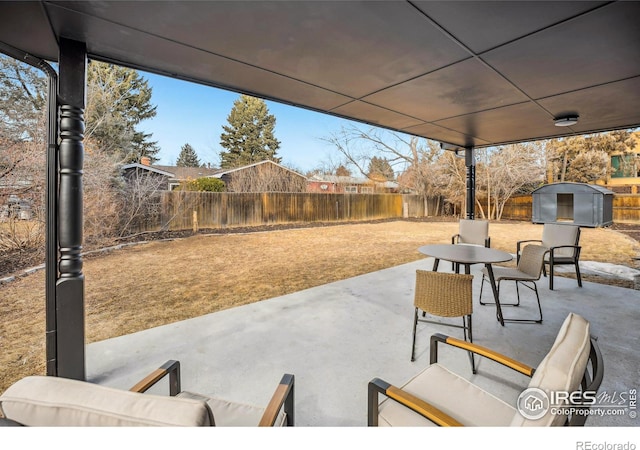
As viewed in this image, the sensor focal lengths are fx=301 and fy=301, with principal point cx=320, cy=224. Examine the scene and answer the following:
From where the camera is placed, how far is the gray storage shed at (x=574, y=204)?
10.4m

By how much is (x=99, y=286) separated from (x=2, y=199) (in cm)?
179

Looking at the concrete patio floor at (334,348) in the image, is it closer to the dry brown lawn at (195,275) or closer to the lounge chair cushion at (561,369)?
the dry brown lawn at (195,275)

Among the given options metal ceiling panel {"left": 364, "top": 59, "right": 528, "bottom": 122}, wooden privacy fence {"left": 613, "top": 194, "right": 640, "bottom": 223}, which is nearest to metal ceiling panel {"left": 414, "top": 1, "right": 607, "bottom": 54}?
metal ceiling panel {"left": 364, "top": 59, "right": 528, "bottom": 122}

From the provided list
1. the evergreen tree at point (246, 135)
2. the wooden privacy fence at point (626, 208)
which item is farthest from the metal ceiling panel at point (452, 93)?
the evergreen tree at point (246, 135)

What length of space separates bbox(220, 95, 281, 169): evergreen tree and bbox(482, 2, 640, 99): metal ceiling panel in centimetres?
2063

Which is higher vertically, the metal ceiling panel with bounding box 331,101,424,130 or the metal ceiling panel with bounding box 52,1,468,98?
the metal ceiling panel with bounding box 331,101,424,130

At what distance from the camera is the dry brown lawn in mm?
3078

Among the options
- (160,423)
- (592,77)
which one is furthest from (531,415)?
(592,77)

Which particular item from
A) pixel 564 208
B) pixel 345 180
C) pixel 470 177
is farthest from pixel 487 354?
pixel 345 180

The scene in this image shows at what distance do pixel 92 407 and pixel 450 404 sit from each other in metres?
1.27

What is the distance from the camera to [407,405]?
1.11m

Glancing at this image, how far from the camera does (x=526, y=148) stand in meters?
14.0

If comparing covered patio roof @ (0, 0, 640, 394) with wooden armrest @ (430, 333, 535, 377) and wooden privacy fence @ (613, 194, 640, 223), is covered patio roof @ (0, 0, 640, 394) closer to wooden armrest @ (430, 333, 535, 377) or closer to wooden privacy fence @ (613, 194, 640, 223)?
wooden armrest @ (430, 333, 535, 377)

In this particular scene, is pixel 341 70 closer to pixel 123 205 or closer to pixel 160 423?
pixel 160 423
